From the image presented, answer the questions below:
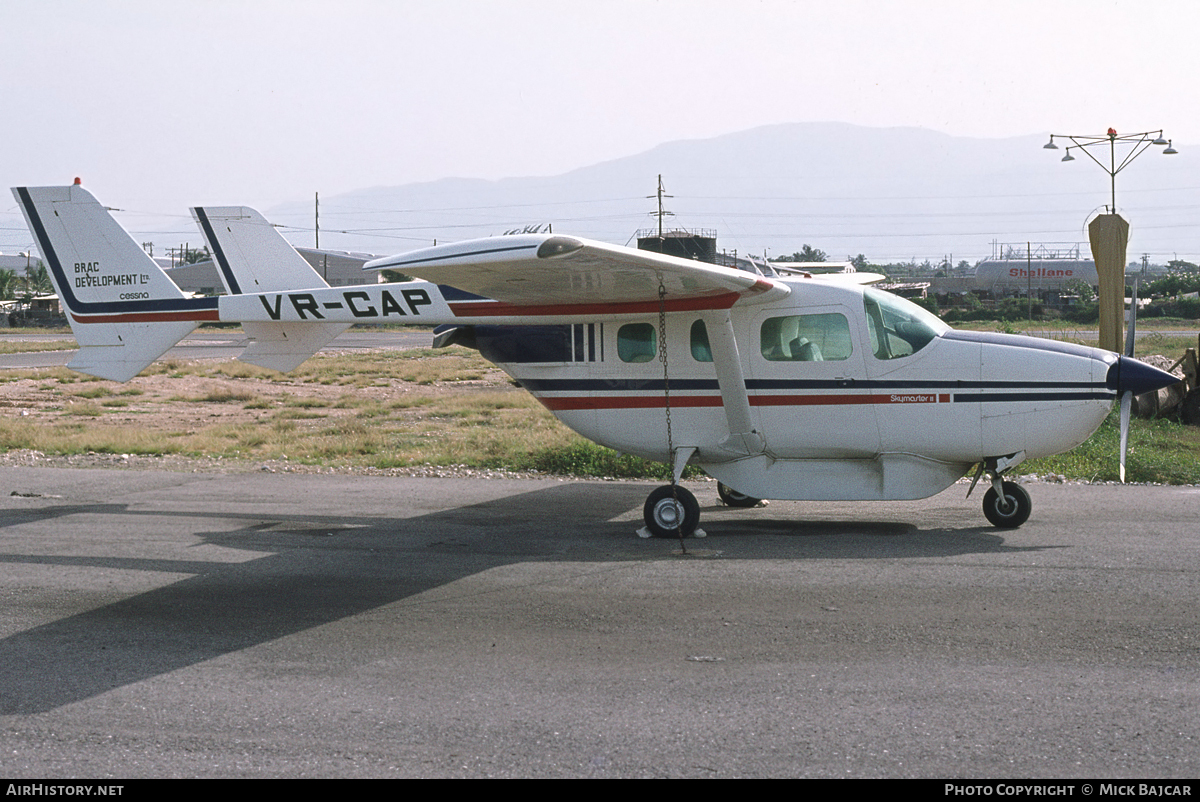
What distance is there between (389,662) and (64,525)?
5618 mm

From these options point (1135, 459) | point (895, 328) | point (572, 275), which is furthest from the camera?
point (1135, 459)

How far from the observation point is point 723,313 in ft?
31.4

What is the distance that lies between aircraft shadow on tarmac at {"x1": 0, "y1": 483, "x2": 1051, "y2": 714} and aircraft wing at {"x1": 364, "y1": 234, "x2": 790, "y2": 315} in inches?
85.7

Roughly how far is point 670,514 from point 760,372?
5.32 feet

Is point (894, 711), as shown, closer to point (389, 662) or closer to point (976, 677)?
point (976, 677)

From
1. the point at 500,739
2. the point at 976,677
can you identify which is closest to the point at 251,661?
the point at 500,739

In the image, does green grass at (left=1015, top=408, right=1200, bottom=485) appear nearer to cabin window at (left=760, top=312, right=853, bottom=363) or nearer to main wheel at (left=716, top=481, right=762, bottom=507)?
main wheel at (left=716, top=481, right=762, bottom=507)

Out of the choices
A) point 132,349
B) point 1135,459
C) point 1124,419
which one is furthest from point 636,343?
point 1135,459

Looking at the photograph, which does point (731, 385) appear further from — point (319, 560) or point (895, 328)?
point (319, 560)

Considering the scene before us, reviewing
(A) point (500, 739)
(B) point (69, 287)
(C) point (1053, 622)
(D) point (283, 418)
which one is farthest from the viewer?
(D) point (283, 418)

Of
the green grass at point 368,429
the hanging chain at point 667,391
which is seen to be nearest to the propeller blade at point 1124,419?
the green grass at point 368,429

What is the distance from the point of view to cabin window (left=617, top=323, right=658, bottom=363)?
10188 millimetres

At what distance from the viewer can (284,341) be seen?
446 inches
